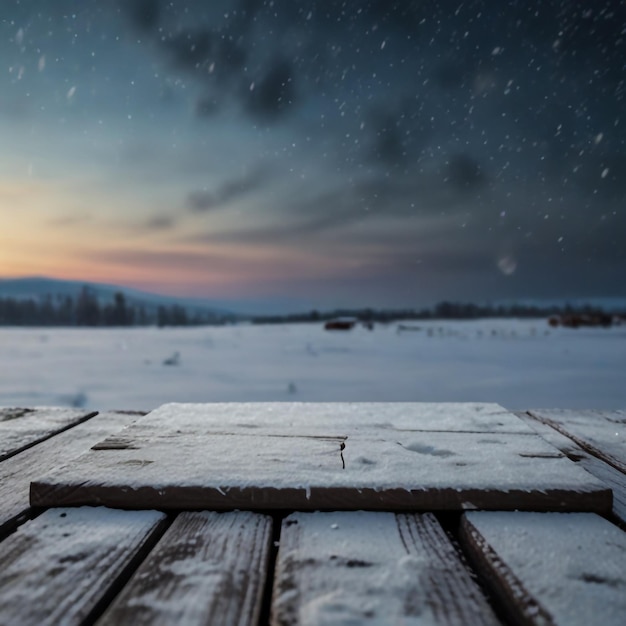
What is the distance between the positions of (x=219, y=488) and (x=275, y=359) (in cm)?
1021

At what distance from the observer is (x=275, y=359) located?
36.2 ft

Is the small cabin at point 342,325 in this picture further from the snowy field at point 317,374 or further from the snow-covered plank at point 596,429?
the snow-covered plank at point 596,429

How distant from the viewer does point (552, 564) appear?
2.21 ft

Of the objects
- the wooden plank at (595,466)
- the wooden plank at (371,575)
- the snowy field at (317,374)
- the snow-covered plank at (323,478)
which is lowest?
the snowy field at (317,374)

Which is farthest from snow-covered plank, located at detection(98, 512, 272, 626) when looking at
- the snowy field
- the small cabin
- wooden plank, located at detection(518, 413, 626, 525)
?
the small cabin

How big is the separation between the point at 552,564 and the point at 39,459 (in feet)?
3.90

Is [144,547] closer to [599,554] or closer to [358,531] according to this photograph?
[358,531]

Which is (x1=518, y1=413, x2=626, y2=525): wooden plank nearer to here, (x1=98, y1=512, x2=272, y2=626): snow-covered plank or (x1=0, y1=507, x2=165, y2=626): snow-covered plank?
(x1=98, y1=512, x2=272, y2=626): snow-covered plank

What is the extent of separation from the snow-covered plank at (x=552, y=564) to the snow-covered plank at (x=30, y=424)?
119 centimetres

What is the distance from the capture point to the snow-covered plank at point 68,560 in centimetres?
59

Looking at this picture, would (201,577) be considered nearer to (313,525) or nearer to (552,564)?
(313,525)

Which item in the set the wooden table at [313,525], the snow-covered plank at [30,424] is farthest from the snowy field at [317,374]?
the wooden table at [313,525]

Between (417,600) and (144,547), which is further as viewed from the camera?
(144,547)

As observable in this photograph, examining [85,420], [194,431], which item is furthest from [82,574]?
[85,420]
